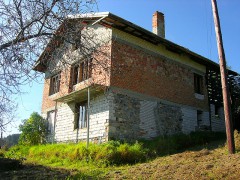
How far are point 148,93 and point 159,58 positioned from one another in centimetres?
252

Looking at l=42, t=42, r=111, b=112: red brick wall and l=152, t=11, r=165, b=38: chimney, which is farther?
l=152, t=11, r=165, b=38: chimney

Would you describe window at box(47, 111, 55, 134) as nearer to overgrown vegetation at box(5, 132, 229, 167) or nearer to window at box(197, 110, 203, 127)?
overgrown vegetation at box(5, 132, 229, 167)

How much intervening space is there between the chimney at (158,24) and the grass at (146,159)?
6.80 m

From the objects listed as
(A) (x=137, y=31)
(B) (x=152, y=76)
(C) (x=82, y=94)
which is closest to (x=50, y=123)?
(C) (x=82, y=94)

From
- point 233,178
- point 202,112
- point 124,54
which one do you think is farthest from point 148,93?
point 233,178

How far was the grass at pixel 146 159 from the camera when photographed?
27.2 ft

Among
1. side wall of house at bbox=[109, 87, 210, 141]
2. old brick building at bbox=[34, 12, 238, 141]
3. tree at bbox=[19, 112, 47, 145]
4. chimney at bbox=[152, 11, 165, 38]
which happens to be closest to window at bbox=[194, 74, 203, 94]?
old brick building at bbox=[34, 12, 238, 141]

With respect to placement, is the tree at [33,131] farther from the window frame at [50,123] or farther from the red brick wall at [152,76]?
the red brick wall at [152,76]

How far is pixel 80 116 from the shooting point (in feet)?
54.1

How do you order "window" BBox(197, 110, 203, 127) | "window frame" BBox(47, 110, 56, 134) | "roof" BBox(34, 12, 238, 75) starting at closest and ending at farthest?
"roof" BBox(34, 12, 238, 75)
"window" BBox(197, 110, 203, 127)
"window frame" BBox(47, 110, 56, 134)

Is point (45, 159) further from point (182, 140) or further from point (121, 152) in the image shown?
point (182, 140)

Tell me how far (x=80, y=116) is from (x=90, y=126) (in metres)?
1.76

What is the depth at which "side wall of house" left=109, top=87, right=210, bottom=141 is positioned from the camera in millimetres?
14141

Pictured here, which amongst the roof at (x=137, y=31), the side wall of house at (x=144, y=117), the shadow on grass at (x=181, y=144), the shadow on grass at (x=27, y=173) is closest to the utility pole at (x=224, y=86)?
the shadow on grass at (x=181, y=144)
